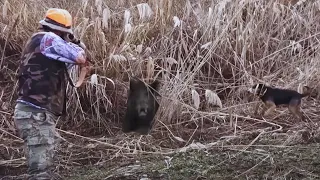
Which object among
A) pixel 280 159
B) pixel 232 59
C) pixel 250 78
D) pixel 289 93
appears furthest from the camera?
pixel 232 59

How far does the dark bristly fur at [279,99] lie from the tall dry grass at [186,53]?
22 centimetres

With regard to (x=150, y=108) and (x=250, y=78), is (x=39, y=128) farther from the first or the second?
(x=250, y=78)

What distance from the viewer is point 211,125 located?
479 cm

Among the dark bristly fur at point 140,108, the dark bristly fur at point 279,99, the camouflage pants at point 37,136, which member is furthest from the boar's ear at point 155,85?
the camouflage pants at point 37,136

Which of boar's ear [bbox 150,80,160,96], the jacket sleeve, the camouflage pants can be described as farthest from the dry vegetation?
the jacket sleeve

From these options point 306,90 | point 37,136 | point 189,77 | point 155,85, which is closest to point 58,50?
point 37,136

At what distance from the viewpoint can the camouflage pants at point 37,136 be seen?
346cm

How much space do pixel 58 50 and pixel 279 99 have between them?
2125 millimetres

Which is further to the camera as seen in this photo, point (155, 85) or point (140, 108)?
point (155, 85)

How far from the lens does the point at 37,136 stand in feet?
11.4

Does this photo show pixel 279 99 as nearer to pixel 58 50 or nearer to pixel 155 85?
pixel 155 85

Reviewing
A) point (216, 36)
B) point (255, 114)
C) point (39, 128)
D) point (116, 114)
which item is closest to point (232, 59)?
point (216, 36)

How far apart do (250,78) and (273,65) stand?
1.61ft

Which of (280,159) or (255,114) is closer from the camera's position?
(280,159)
